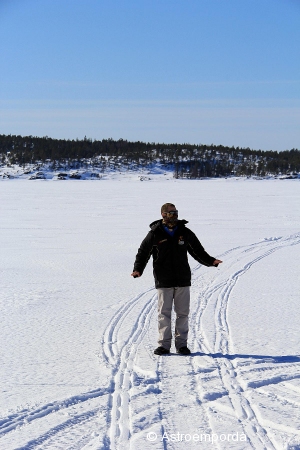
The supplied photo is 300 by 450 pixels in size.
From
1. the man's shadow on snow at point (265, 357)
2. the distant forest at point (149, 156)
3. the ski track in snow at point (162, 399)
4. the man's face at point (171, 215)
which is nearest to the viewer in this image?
the ski track in snow at point (162, 399)

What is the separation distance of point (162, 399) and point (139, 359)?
40.0 inches

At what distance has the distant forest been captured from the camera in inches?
3954

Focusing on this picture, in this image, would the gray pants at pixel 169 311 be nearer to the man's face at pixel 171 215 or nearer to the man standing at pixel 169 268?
the man standing at pixel 169 268

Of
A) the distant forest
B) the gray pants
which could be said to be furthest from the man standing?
the distant forest

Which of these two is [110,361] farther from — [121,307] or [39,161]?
[39,161]

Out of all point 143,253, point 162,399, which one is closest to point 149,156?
point 143,253

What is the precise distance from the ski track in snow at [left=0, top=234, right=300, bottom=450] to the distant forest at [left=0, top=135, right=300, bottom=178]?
8469 cm

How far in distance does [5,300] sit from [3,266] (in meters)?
3.08

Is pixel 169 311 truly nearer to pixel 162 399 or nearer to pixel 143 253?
pixel 143 253

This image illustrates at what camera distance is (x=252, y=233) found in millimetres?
16078

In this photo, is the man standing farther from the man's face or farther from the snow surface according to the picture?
the snow surface

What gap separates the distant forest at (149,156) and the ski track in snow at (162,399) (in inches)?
3334

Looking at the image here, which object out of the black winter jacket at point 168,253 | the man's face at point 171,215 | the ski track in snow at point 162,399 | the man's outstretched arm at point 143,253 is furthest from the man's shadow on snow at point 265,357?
the man's face at point 171,215

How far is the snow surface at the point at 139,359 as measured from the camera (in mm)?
3422
